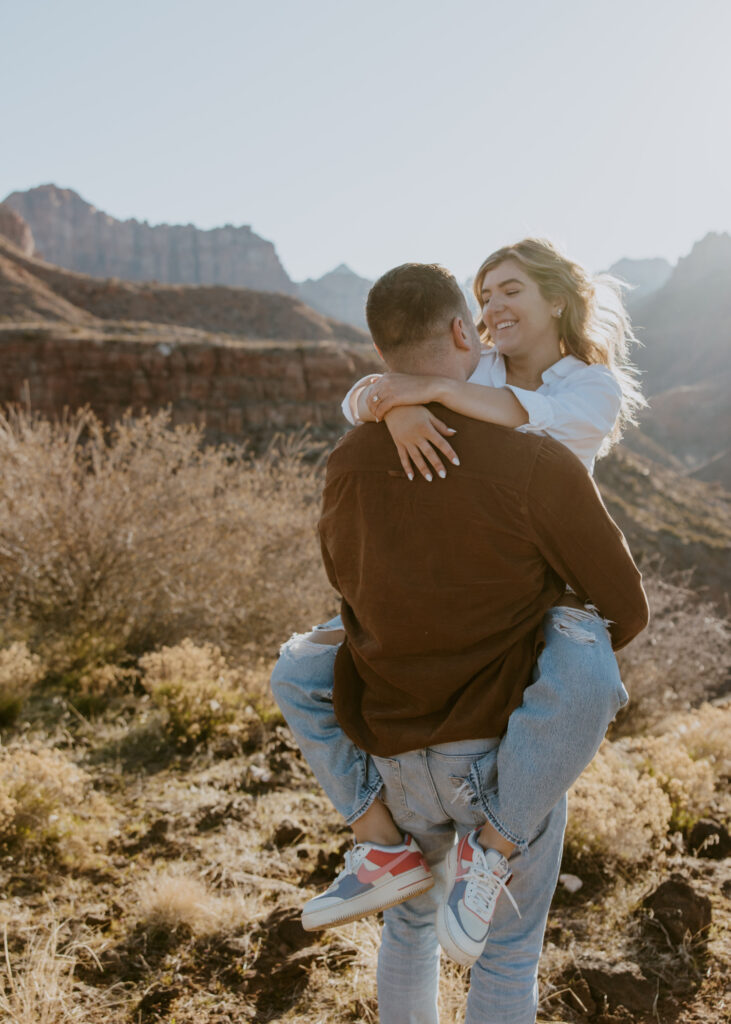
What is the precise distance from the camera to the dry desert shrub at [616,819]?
319cm

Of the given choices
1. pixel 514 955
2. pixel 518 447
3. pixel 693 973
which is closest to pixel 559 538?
pixel 518 447

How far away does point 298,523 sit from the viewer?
28.1 ft

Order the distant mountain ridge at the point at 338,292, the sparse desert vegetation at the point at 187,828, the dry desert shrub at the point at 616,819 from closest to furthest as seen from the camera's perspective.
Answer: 1. the sparse desert vegetation at the point at 187,828
2. the dry desert shrub at the point at 616,819
3. the distant mountain ridge at the point at 338,292

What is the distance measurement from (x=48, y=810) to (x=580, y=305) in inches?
126

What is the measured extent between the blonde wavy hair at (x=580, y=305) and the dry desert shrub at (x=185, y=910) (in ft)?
7.59

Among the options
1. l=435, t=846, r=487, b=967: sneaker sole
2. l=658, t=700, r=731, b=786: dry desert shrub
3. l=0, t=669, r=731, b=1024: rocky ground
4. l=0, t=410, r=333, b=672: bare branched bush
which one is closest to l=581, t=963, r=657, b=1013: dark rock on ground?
l=0, t=669, r=731, b=1024: rocky ground

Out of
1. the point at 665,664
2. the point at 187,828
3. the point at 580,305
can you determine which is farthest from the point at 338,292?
the point at 580,305

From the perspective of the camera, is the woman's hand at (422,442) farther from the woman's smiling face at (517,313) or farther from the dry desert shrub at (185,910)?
the dry desert shrub at (185,910)

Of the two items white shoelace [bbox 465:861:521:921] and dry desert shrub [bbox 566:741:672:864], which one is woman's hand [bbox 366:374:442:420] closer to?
white shoelace [bbox 465:861:521:921]

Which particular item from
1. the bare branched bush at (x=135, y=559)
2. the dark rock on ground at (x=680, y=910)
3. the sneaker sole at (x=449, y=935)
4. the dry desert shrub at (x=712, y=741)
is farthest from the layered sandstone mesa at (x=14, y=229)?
the sneaker sole at (x=449, y=935)

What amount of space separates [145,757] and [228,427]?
24.0 metres

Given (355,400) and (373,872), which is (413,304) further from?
(373,872)

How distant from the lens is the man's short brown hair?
A: 1.58 metres

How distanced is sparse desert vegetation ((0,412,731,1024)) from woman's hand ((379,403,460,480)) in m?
1.82
